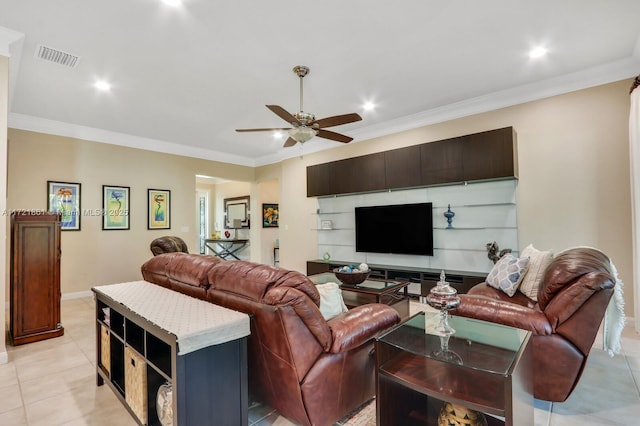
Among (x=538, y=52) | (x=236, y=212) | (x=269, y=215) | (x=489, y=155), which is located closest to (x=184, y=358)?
(x=538, y=52)

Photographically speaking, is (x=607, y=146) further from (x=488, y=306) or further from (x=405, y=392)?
(x=405, y=392)

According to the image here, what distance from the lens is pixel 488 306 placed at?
6.63 feet

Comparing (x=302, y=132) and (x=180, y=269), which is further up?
(x=302, y=132)

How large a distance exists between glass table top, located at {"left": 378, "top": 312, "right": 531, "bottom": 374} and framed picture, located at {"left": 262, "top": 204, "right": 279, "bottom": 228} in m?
6.55

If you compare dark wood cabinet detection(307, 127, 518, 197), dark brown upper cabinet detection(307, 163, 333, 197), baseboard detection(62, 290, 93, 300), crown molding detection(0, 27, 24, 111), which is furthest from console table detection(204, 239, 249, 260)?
crown molding detection(0, 27, 24, 111)

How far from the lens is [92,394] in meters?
2.22

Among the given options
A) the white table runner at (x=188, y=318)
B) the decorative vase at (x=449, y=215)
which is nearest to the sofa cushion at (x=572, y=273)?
the white table runner at (x=188, y=318)

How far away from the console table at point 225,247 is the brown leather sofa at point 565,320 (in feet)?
24.7

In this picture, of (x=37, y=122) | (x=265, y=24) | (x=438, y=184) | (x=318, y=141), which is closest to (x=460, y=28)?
(x=265, y=24)

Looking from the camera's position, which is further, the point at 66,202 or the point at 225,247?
the point at 225,247

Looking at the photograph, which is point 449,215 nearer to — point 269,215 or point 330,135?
point 330,135

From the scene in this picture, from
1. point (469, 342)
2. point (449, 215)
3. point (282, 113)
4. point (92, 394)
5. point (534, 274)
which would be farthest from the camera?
point (449, 215)

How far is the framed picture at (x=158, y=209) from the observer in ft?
19.5

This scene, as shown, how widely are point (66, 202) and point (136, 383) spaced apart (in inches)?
178
